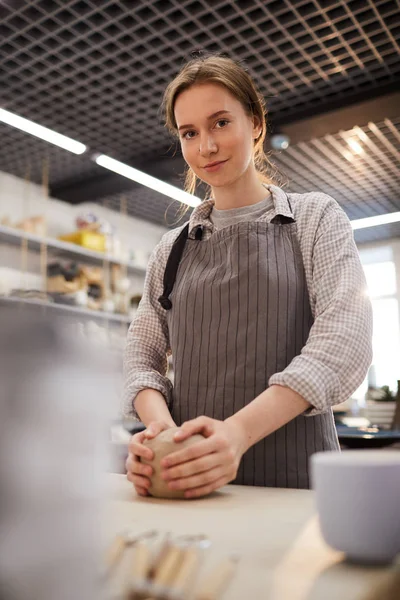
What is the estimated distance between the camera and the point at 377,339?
29.1ft

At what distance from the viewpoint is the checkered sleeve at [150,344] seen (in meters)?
1.23

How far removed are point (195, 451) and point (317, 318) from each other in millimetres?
383

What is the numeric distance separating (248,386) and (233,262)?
0.28 metres

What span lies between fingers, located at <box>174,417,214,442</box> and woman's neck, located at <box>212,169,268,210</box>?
68 centimetres

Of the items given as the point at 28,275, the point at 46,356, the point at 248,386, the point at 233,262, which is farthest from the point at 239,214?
the point at 28,275

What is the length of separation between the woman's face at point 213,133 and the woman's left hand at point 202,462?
2.11 ft

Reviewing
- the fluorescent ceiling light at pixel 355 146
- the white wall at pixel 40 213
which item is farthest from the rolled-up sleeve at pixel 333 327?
the fluorescent ceiling light at pixel 355 146

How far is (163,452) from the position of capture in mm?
868

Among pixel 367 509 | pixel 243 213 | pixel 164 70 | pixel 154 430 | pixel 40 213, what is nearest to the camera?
pixel 367 509

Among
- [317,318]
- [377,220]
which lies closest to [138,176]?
[377,220]

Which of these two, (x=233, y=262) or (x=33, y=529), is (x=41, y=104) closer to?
(x=233, y=262)

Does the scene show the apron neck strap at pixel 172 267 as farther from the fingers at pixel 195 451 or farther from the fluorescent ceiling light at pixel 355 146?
the fluorescent ceiling light at pixel 355 146

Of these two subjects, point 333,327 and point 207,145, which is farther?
point 207,145

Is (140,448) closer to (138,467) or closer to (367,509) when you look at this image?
(138,467)
